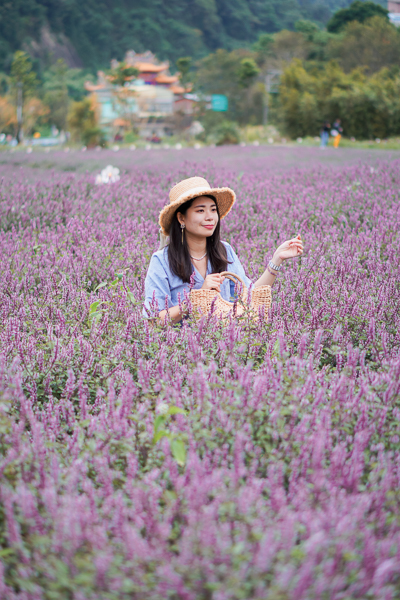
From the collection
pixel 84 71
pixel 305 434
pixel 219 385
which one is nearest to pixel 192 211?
pixel 219 385

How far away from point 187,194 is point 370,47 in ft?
182

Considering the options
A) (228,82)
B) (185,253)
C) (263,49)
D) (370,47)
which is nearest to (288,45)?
(263,49)

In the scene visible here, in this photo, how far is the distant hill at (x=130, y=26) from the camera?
288ft

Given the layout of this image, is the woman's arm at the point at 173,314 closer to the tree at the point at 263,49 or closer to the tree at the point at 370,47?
the tree at the point at 370,47

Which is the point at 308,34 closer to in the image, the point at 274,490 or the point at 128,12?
the point at 128,12

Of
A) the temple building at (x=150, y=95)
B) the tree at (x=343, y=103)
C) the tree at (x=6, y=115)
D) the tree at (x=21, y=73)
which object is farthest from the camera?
the temple building at (x=150, y=95)

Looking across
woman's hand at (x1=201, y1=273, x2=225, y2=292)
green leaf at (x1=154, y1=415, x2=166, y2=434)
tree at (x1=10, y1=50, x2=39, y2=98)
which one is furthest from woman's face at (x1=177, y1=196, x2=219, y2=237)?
tree at (x1=10, y1=50, x2=39, y2=98)

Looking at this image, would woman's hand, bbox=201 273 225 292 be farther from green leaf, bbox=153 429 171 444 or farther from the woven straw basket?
green leaf, bbox=153 429 171 444

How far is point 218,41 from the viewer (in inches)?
4158

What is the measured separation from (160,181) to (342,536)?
7947mm

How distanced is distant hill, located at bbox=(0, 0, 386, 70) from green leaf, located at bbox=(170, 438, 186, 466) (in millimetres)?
89378

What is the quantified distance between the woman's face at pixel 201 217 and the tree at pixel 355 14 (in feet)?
242

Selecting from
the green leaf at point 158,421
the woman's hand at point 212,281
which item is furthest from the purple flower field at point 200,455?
the woman's hand at point 212,281

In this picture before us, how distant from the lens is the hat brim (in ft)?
9.66
